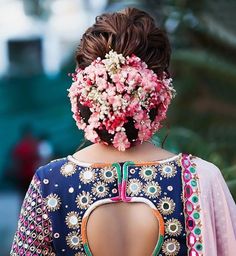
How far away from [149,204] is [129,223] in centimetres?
9

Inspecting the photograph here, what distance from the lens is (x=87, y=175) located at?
3070 mm

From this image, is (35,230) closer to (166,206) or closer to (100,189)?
(100,189)

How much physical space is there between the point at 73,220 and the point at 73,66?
815 cm

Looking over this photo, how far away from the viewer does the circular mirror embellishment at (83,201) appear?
120 inches

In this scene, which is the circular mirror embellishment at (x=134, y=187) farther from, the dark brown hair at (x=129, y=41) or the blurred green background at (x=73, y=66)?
the blurred green background at (x=73, y=66)

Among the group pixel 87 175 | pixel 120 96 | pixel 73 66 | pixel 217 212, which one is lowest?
pixel 73 66

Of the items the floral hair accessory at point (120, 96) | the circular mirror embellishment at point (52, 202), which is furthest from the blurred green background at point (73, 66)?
the circular mirror embellishment at point (52, 202)

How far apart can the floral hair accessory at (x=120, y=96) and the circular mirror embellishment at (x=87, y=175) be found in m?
0.10

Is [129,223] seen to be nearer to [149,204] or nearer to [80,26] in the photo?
[149,204]

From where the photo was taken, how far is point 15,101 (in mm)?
12461

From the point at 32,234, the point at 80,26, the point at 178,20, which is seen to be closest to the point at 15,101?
the point at 80,26

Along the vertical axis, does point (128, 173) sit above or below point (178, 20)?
above

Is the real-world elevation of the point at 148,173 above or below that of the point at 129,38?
below

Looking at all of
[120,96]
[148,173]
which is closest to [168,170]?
[148,173]
